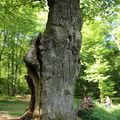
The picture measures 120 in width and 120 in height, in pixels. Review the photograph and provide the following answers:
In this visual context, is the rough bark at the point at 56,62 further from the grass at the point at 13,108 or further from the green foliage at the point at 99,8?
the grass at the point at 13,108

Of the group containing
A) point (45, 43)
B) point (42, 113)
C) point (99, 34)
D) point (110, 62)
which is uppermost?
point (99, 34)

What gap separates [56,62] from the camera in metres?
7.12

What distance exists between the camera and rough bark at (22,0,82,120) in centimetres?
699

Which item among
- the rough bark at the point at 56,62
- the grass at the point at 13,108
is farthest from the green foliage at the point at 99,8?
the grass at the point at 13,108

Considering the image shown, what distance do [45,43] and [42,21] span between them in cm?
2497

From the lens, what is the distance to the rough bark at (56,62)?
22.9 ft

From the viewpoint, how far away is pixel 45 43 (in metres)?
7.31

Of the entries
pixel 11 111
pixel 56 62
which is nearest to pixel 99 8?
pixel 56 62

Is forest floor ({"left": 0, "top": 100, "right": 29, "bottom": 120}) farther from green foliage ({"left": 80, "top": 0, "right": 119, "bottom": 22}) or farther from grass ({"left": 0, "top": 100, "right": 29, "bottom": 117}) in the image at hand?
Result: green foliage ({"left": 80, "top": 0, "right": 119, "bottom": 22})

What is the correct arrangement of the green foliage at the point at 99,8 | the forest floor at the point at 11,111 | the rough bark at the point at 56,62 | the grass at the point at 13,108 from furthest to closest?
the grass at the point at 13,108 < the green foliage at the point at 99,8 < the forest floor at the point at 11,111 < the rough bark at the point at 56,62

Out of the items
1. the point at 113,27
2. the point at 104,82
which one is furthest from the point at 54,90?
the point at 113,27

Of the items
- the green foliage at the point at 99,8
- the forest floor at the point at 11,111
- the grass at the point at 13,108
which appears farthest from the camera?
the grass at the point at 13,108

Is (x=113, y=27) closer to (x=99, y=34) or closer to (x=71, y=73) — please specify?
(x=99, y=34)

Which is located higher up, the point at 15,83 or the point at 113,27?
the point at 113,27
